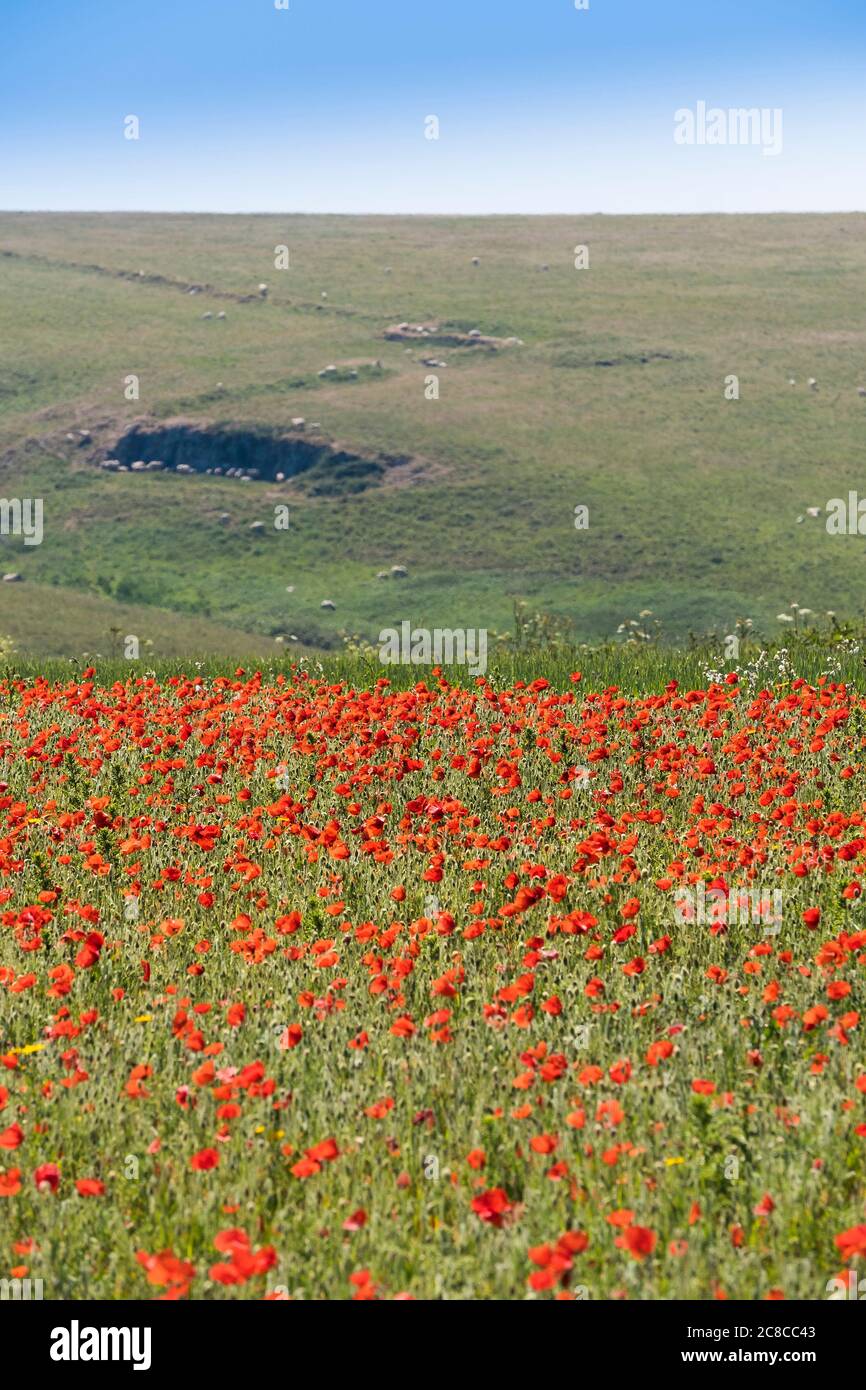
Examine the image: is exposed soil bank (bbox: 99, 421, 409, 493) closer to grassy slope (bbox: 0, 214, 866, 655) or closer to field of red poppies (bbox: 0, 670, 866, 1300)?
grassy slope (bbox: 0, 214, 866, 655)

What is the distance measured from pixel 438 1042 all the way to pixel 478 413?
267 ft

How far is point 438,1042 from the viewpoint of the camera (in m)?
6.22

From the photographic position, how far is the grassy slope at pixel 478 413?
6506 cm

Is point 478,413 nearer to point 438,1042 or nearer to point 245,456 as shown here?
point 245,456

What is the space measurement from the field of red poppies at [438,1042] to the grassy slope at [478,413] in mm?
44621

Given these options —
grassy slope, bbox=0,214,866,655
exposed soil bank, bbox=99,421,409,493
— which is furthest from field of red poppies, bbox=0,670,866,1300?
exposed soil bank, bbox=99,421,409,493

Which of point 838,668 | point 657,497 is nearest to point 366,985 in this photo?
point 838,668

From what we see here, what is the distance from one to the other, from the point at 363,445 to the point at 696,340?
86.3 ft

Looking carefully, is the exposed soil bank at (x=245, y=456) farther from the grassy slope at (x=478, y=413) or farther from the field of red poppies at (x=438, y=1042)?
the field of red poppies at (x=438, y=1042)

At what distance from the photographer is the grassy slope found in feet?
213

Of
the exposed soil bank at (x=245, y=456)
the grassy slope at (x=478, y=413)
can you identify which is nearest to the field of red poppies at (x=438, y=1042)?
the grassy slope at (x=478, y=413)

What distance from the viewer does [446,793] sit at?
Result: 36.6 ft

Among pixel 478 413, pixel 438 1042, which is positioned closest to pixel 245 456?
pixel 478 413

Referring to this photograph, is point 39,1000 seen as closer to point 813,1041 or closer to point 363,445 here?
point 813,1041
